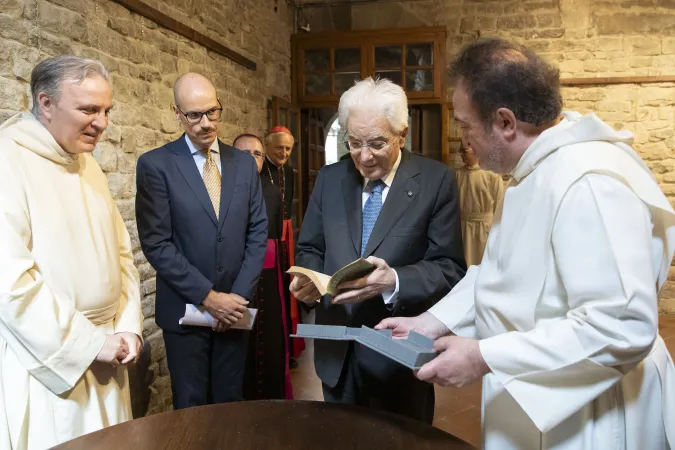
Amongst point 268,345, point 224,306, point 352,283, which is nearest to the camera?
point 352,283

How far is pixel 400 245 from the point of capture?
1861 mm

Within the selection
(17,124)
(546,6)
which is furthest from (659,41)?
(17,124)

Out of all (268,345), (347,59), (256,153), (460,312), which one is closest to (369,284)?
(460,312)

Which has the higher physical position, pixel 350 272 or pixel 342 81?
pixel 342 81

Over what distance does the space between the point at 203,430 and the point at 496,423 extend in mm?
732

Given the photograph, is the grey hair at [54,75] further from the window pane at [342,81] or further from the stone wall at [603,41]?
the stone wall at [603,41]

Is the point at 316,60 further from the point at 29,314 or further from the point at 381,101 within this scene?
the point at 29,314

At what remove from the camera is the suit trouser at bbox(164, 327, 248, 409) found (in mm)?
2500

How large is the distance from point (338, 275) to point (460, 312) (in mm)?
370

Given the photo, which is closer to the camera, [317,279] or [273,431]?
[273,431]

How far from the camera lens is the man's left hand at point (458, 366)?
1.20 metres

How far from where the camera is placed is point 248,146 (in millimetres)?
3967

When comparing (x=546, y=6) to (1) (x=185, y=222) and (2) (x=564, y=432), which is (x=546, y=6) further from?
(2) (x=564, y=432)

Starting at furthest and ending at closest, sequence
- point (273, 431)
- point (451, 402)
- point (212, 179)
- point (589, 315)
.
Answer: point (451, 402)
point (212, 179)
point (273, 431)
point (589, 315)
